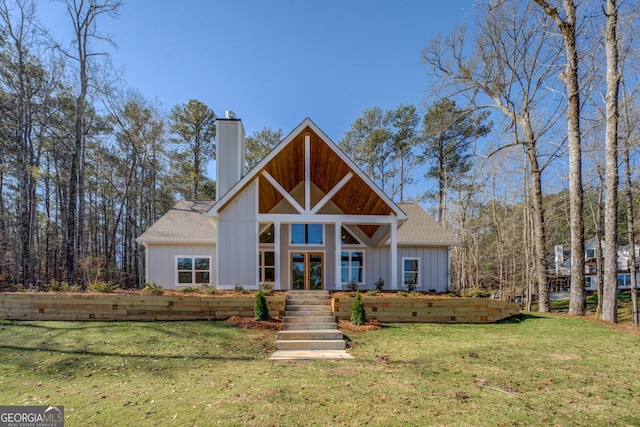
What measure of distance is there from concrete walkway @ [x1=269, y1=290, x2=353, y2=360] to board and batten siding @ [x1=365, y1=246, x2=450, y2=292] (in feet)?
13.2

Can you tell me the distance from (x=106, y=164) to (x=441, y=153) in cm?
2429

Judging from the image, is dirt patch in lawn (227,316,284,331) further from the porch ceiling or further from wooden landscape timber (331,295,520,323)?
the porch ceiling

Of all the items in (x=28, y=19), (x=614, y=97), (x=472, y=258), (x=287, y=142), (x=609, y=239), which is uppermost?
(x=28, y=19)

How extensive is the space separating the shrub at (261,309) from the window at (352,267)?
16.5 feet

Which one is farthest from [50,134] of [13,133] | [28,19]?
[28,19]

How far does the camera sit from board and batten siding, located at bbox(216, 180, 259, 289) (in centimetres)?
1024

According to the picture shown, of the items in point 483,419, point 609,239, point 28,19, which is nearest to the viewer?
point 483,419

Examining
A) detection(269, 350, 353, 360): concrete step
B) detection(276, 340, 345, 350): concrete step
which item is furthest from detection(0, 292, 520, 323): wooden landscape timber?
detection(269, 350, 353, 360): concrete step

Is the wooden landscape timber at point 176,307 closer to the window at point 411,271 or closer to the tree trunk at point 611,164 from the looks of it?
the window at point 411,271

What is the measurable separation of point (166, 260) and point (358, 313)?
8813 mm

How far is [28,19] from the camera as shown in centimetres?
1337

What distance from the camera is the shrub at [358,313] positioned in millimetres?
8273

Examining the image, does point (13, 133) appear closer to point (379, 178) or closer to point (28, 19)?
point (28, 19)

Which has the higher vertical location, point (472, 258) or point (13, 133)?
point (13, 133)
